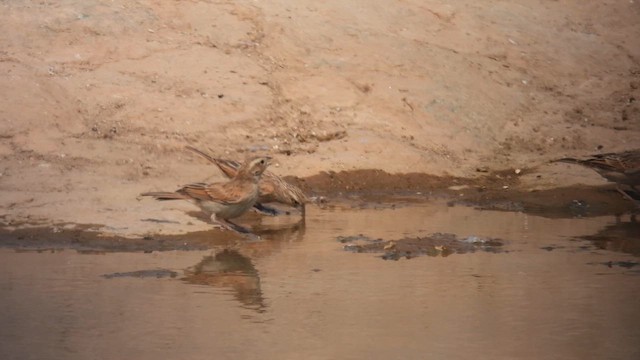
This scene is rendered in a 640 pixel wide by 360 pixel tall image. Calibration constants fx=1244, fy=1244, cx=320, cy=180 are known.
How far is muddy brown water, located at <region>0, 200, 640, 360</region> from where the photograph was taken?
6555 mm

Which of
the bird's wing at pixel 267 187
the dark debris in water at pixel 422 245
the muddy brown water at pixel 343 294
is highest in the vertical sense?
the bird's wing at pixel 267 187

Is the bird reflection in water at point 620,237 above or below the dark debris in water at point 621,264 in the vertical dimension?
above

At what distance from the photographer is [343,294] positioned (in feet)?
25.3

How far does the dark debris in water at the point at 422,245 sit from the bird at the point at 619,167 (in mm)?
2129

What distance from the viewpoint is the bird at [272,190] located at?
10336mm

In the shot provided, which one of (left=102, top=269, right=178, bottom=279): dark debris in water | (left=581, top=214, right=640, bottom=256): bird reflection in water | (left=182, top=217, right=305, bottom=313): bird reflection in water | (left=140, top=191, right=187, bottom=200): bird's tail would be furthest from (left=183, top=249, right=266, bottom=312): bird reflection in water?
(left=581, top=214, right=640, bottom=256): bird reflection in water

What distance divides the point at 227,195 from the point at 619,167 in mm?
3723

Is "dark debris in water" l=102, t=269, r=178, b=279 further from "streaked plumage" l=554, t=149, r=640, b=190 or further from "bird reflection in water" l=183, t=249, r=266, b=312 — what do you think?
"streaked plumage" l=554, t=149, r=640, b=190

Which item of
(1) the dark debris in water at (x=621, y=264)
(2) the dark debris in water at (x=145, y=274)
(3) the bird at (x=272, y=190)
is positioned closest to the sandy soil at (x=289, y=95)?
(3) the bird at (x=272, y=190)

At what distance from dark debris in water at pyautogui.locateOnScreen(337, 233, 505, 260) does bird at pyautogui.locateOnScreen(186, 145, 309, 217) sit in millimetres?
933

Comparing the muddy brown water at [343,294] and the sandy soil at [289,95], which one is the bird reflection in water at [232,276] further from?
the sandy soil at [289,95]

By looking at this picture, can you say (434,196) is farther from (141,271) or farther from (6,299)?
(6,299)

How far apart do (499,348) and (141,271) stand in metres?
2.70

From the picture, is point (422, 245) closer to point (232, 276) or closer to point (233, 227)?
point (233, 227)
